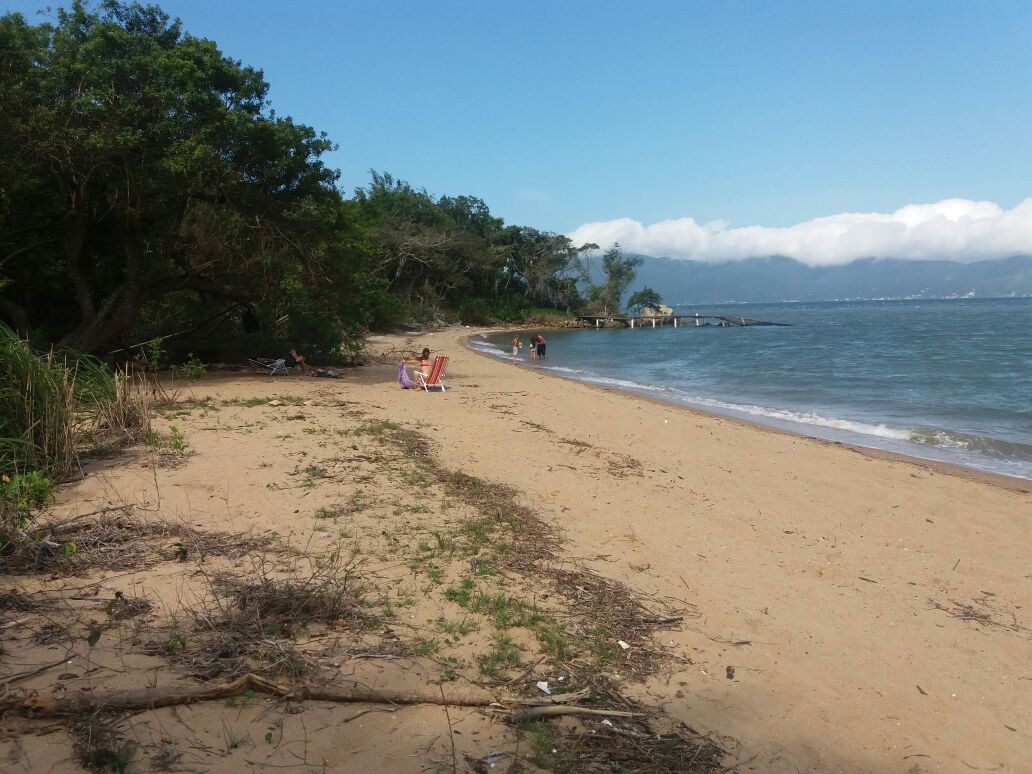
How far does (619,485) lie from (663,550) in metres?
1.97

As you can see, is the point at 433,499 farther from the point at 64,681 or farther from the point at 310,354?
the point at 310,354

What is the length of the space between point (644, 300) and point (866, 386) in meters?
55.4

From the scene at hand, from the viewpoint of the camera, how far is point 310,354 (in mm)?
18141

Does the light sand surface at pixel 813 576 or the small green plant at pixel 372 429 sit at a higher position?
the small green plant at pixel 372 429

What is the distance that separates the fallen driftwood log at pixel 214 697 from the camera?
8.51ft

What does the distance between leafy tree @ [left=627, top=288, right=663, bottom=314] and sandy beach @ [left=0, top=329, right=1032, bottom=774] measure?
64634 millimetres

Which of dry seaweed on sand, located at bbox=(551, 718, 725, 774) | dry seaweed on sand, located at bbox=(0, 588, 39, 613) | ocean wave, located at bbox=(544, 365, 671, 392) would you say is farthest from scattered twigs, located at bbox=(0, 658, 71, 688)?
ocean wave, located at bbox=(544, 365, 671, 392)

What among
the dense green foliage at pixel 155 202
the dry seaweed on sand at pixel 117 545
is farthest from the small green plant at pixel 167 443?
the dense green foliage at pixel 155 202

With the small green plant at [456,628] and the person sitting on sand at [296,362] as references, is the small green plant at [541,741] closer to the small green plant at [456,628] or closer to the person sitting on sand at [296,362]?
the small green plant at [456,628]

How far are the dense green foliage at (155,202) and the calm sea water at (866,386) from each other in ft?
31.9

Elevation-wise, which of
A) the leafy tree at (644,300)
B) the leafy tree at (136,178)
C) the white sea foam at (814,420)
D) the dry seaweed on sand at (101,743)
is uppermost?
the leafy tree at (136,178)

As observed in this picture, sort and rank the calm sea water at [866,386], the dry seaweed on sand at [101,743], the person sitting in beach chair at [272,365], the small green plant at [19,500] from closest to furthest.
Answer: the dry seaweed on sand at [101,743] < the small green plant at [19,500] < the calm sea water at [866,386] < the person sitting in beach chair at [272,365]

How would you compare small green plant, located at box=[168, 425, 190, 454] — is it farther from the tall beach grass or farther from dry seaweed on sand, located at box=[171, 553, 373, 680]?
dry seaweed on sand, located at box=[171, 553, 373, 680]

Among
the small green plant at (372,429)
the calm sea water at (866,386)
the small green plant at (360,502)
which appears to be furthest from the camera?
the calm sea water at (866,386)
